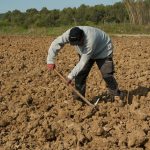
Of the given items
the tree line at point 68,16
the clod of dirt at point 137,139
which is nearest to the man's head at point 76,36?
the clod of dirt at point 137,139

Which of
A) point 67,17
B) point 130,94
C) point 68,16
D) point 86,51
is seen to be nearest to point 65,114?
point 86,51

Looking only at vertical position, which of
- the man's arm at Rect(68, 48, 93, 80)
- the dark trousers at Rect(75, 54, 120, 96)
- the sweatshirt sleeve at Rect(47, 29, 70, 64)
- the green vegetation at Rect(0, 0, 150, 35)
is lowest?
the green vegetation at Rect(0, 0, 150, 35)

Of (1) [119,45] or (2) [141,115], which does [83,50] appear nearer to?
(2) [141,115]

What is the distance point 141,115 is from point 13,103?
79.5 inches

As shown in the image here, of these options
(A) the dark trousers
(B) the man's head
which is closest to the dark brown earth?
(A) the dark trousers

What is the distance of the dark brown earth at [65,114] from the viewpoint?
4949 millimetres

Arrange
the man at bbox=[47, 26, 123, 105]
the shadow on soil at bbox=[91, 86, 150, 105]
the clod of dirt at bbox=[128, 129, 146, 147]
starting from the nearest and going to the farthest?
the clod of dirt at bbox=[128, 129, 146, 147] < the man at bbox=[47, 26, 123, 105] < the shadow on soil at bbox=[91, 86, 150, 105]

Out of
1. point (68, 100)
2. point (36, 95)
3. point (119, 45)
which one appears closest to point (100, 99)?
point (68, 100)

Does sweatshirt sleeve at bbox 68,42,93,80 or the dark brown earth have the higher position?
sweatshirt sleeve at bbox 68,42,93,80

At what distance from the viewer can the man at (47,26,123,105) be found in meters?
5.78

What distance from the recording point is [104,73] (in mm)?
6414

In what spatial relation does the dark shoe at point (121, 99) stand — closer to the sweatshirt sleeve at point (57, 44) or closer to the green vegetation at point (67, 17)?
the sweatshirt sleeve at point (57, 44)

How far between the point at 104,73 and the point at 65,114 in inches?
35.0

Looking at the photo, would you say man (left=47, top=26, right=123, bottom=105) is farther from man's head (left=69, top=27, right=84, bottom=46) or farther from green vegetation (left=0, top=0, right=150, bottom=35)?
green vegetation (left=0, top=0, right=150, bottom=35)
